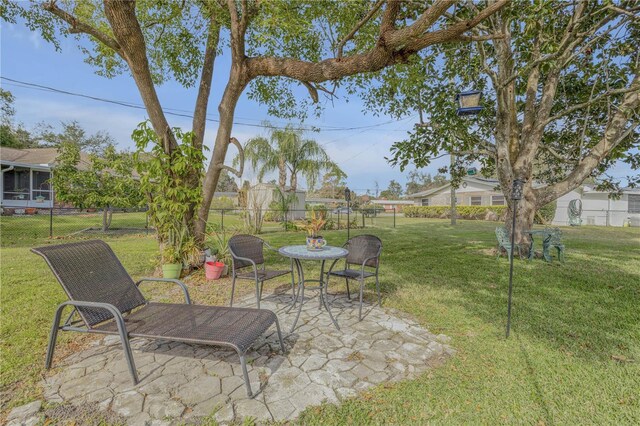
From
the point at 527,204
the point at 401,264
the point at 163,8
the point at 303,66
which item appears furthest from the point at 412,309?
the point at 163,8

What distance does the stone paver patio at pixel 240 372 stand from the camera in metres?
2.18

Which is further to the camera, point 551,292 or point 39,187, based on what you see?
point 39,187

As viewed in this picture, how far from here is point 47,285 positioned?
5.00 metres

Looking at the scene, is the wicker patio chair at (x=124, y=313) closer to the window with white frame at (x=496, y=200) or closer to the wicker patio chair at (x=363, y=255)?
the wicker patio chair at (x=363, y=255)

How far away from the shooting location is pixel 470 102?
20.4ft

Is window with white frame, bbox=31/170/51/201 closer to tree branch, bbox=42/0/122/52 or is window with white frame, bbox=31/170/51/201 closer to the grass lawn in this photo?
the grass lawn

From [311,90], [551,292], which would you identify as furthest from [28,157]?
[551,292]

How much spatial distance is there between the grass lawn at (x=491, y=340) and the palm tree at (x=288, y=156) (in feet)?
41.2

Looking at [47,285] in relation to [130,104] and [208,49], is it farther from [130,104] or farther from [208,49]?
[130,104]

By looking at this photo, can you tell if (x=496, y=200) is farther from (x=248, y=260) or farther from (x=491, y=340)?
(x=248, y=260)

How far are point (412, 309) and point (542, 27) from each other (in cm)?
588

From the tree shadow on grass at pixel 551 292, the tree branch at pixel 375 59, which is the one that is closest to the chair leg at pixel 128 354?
the tree shadow on grass at pixel 551 292

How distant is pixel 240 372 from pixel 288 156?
686 inches

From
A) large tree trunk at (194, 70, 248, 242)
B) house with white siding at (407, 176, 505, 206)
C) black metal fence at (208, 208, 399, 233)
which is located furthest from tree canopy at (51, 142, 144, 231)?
house with white siding at (407, 176, 505, 206)
